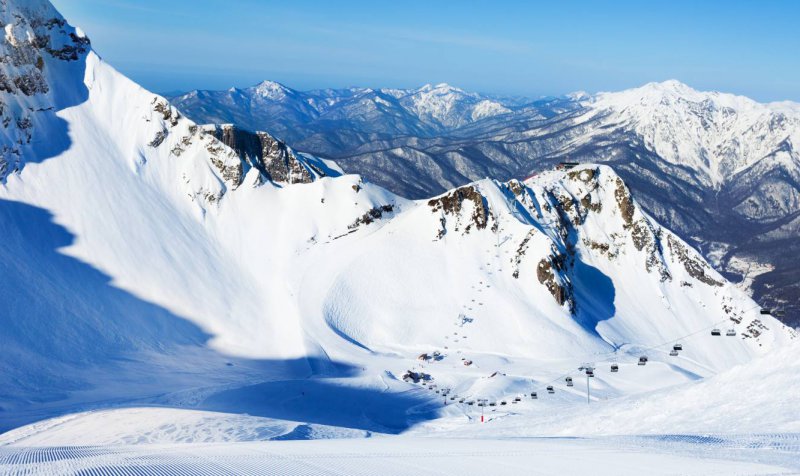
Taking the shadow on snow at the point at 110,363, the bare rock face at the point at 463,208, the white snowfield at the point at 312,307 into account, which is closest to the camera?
the white snowfield at the point at 312,307

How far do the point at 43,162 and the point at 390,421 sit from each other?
89.5m

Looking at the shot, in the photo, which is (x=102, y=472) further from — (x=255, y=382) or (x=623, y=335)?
(x=623, y=335)

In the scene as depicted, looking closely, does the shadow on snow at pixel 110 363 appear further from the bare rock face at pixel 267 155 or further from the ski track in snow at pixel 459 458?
the bare rock face at pixel 267 155

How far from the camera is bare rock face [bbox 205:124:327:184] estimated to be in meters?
145

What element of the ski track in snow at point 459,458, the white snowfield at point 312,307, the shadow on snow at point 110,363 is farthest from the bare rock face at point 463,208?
the ski track in snow at point 459,458

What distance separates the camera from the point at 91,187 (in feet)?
378

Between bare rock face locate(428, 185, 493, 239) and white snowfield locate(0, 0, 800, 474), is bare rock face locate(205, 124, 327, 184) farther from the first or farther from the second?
bare rock face locate(428, 185, 493, 239)

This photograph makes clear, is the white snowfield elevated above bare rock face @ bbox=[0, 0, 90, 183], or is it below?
below

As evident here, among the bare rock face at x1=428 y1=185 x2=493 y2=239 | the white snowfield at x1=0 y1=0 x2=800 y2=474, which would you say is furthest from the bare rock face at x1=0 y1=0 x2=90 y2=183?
the bare rock face at x1=428 y1=185 x2=493 y2=239

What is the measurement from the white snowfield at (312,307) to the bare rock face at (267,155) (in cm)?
226

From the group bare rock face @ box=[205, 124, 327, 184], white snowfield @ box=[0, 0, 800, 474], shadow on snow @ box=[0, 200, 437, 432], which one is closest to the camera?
white snowfield @ box=[0, 0, 800, 474]

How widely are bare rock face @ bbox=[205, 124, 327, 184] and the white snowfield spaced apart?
226 cm

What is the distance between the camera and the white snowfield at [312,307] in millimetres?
48469

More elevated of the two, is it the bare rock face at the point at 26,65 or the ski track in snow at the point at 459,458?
the bare rock face at the point at 26,65
